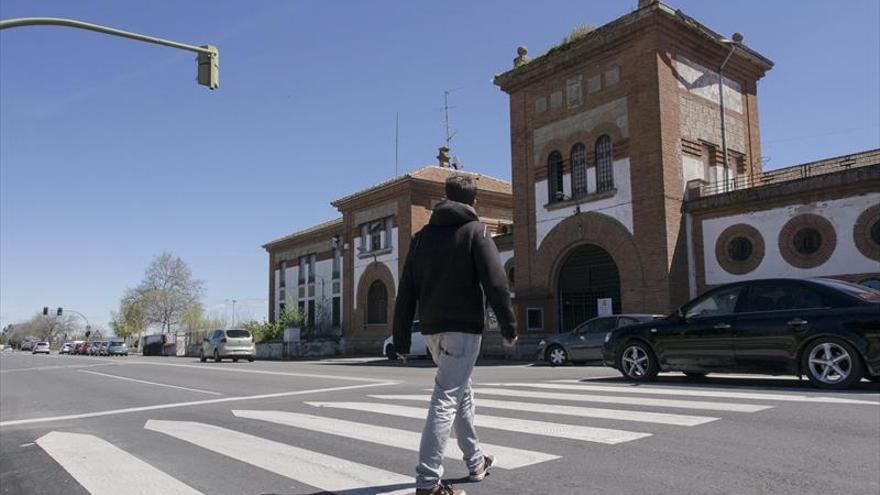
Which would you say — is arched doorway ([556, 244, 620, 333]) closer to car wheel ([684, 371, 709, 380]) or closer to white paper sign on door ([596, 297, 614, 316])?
white paper sign on door ([596, 297, 614, 316])

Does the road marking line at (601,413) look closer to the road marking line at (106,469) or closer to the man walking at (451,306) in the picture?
the man walking at (451,306)

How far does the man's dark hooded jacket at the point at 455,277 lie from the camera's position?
3914 mm

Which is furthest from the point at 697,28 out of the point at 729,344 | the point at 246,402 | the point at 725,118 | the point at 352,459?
the point at 352,459

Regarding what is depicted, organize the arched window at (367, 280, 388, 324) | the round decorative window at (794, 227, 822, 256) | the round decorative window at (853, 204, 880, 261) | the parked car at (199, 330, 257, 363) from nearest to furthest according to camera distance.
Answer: the round decorative window at (853, 204, 880, 261) < the round decorative window at (794, 227, 822, 256) < the parked car at (199, 330, 257, 363) < the arched window at (367, 280, 388, 324)

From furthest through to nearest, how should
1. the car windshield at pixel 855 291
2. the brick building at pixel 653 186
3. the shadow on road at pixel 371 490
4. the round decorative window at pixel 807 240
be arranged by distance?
the brick building at pixel 653 186, the round decorative window at pixel 807 240, the car windshield at pixel 855 291, the shadow on road at pixel 371 490

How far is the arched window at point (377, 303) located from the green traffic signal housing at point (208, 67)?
23.7 m

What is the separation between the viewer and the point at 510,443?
217 inches

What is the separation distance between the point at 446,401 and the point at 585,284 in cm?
2069

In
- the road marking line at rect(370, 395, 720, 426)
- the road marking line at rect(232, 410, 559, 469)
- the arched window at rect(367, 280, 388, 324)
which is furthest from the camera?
the arched window at rect(367, 280, 388, 324)

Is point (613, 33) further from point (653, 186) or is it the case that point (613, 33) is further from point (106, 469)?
point (106, 469)

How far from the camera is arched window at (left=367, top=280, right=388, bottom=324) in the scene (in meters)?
35.8

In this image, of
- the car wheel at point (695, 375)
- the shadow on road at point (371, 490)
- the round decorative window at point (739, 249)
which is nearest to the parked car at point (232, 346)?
the round decorative window at point (739, 249)

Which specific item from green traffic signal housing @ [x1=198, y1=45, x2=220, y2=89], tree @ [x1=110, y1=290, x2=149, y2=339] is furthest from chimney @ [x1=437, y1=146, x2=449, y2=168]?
tree @ [x1=110, y1=290, x2=149, y2=339]

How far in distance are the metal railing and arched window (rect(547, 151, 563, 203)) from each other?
17.0 ft
